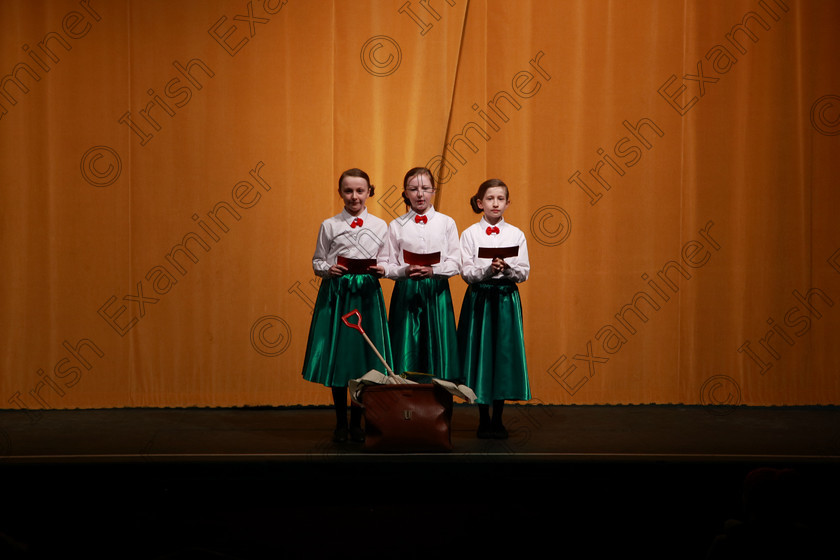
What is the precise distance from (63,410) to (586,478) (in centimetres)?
277

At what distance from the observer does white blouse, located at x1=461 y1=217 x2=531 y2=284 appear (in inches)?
126

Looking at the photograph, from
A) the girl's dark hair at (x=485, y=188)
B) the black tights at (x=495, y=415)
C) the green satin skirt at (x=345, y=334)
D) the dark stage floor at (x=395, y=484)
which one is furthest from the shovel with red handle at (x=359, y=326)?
the girl's dark hair at (x=485, y=188)

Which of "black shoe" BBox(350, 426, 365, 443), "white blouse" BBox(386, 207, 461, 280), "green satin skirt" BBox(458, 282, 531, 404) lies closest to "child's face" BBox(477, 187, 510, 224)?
"white blouse" BBox(386, 207, 461, 280)

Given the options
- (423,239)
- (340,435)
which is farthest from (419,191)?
(340,435)

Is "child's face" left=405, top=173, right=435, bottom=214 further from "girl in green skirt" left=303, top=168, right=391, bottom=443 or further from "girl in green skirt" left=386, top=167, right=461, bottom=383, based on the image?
"girl in green skirt" left=303, top=168, right=391, bottom=443

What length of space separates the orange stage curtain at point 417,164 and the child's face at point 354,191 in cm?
89

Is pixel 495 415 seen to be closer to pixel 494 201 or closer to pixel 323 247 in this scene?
pixel 494 201

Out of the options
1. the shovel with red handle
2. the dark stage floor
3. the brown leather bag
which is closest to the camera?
the dark stage floor

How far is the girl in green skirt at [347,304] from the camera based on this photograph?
317 cm

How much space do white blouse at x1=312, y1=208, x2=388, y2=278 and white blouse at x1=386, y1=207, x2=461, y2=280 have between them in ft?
0.19

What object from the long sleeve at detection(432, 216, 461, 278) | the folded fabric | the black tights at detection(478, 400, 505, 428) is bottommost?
the black tights at detection(478, 400, 505, 428)

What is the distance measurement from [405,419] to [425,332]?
0.48 m

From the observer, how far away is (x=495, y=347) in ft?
10.6

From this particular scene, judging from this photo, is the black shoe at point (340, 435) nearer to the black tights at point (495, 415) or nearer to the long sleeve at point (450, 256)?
the black tights at point (495, 415)
